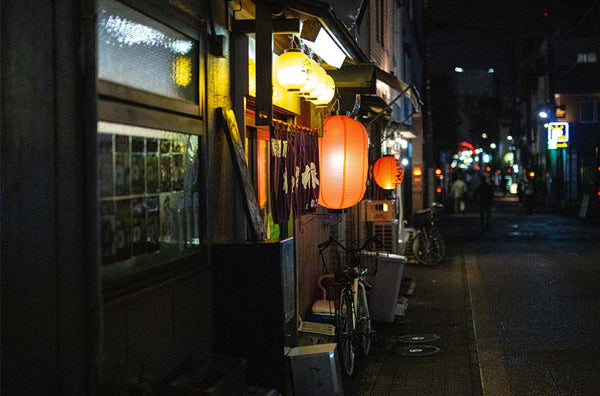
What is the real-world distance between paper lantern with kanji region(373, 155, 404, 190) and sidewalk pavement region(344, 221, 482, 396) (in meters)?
2.83

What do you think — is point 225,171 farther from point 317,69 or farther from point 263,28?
point 317,69

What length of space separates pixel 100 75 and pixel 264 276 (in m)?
2.70

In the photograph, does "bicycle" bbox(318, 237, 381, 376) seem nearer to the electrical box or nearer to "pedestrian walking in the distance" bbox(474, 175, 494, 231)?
the electrical box

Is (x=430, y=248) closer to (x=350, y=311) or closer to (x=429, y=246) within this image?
(x=429, y=246)

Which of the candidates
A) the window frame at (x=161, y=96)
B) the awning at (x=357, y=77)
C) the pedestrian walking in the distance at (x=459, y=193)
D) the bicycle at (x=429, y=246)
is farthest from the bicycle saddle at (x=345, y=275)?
the pedestrian walking in the distance at (x=459, y=193)

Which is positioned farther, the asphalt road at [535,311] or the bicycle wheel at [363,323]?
the bicycle wheel at [363,323]

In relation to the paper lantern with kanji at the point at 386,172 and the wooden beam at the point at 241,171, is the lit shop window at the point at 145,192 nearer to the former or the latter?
the wooden beam at the point at 241,171

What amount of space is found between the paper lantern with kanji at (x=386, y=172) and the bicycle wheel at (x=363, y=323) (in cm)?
807

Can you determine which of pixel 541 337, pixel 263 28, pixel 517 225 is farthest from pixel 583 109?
pixel 263 28

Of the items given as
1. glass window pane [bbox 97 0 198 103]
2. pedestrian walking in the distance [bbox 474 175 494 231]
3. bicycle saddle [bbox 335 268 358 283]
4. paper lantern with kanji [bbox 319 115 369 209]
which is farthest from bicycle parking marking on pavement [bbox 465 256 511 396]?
pedestrian walking in the distance [bbox 474 175 494 231]

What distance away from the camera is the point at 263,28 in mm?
7590

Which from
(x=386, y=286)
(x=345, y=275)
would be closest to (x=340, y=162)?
(x=345, y=275)

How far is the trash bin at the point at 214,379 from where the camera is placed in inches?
225

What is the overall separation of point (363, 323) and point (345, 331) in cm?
104
